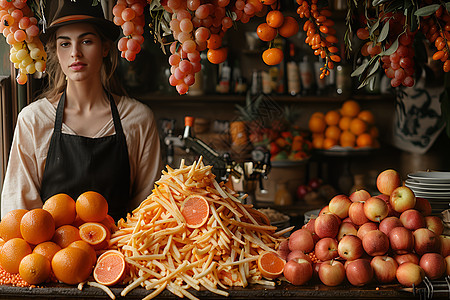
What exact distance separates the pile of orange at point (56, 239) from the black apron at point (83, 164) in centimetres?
64

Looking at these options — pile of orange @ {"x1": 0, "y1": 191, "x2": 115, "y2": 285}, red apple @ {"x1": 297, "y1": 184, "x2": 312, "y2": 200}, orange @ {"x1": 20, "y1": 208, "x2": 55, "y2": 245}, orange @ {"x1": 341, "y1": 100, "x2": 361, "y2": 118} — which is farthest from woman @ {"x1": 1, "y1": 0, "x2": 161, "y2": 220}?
orange @ {"x1": 341, "y1": 100, "x2": 361, "y2": 118}

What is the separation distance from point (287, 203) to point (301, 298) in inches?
95.0

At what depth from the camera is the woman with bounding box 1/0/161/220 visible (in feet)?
7.10

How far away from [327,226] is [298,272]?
0.18m

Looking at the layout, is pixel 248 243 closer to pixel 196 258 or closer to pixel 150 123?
pixel 196 258

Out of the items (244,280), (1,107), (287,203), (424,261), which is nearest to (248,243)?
(244,280)

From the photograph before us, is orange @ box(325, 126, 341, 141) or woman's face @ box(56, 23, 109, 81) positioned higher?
woman's face @ box(56, 23, 109, 81)

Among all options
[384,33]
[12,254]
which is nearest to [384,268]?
[384,33]

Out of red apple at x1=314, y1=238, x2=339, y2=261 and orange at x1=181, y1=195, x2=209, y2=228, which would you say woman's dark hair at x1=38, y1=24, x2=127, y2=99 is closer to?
orange at x1=181, y1=195, x2=209, y2=228

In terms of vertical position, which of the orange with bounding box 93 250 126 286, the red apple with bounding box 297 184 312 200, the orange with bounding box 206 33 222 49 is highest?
the orange with bounding box 206 33 222 49

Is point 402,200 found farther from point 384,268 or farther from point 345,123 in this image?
point 345,123

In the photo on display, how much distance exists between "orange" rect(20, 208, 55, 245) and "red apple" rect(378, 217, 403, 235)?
98cm

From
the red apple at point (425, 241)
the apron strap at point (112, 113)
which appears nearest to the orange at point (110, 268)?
the red apple at point (425, 241)

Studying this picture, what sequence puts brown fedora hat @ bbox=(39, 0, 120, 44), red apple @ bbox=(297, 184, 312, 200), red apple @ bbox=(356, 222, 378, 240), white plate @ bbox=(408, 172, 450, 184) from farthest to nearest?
red apple @ bbox=(297, 184, 312, 200), brown fedora hat @ bbox=(39, 0, 120, 44), white plate @ bbox=(408, 172, 450, 184), red apple @ bbox=(356, 222, 378, 240)
